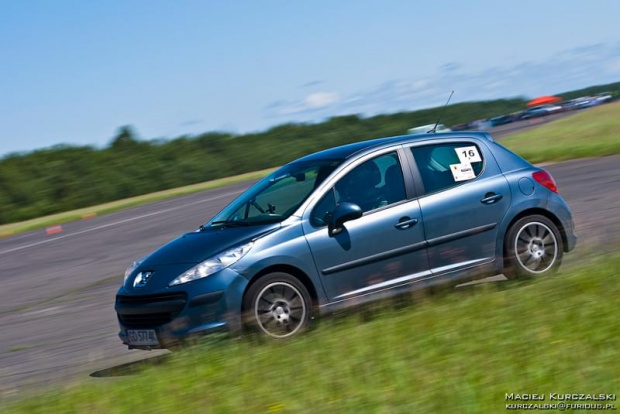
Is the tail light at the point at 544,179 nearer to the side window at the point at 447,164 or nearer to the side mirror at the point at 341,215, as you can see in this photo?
the side window at the point at 447,164

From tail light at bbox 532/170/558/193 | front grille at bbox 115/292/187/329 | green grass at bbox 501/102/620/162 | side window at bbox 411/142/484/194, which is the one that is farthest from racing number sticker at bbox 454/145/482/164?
green grass at bbox 501/102/620/162

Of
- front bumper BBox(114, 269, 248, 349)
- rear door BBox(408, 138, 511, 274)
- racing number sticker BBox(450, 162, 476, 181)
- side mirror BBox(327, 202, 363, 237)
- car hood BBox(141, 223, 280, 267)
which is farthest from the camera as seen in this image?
racing number sticker BBox(450, 162, 476, 181)

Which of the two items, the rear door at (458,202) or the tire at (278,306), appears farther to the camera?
the rear door at (458,202)

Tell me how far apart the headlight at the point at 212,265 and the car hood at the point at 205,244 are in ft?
0.20

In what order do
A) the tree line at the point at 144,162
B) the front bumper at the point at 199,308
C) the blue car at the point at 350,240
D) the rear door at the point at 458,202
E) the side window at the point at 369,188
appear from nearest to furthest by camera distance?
the front bumper at the point at 199,308
the blue car at the point at 350,240
the side window at the point at 369,188
the rear door at the point at 458,202
the tree line at the point at 144,162

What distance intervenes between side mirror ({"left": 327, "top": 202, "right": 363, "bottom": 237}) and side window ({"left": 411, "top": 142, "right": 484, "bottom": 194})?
91 centimetres

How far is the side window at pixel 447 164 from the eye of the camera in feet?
28.1


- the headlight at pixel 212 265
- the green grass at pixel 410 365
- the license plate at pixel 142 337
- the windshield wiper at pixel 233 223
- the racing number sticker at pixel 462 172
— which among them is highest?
the windshield wiper at pixel 233 223

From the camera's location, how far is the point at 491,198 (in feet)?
28.2

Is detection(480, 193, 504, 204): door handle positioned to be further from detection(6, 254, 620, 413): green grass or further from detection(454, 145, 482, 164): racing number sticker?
detection(6, 254, 620, 413): green grass

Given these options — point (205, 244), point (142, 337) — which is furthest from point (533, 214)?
point (142, 337)

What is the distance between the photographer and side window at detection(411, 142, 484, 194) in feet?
28.1

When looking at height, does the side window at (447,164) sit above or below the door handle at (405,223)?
above

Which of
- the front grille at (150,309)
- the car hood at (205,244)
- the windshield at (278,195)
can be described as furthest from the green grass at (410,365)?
the windshield at (278,195)
